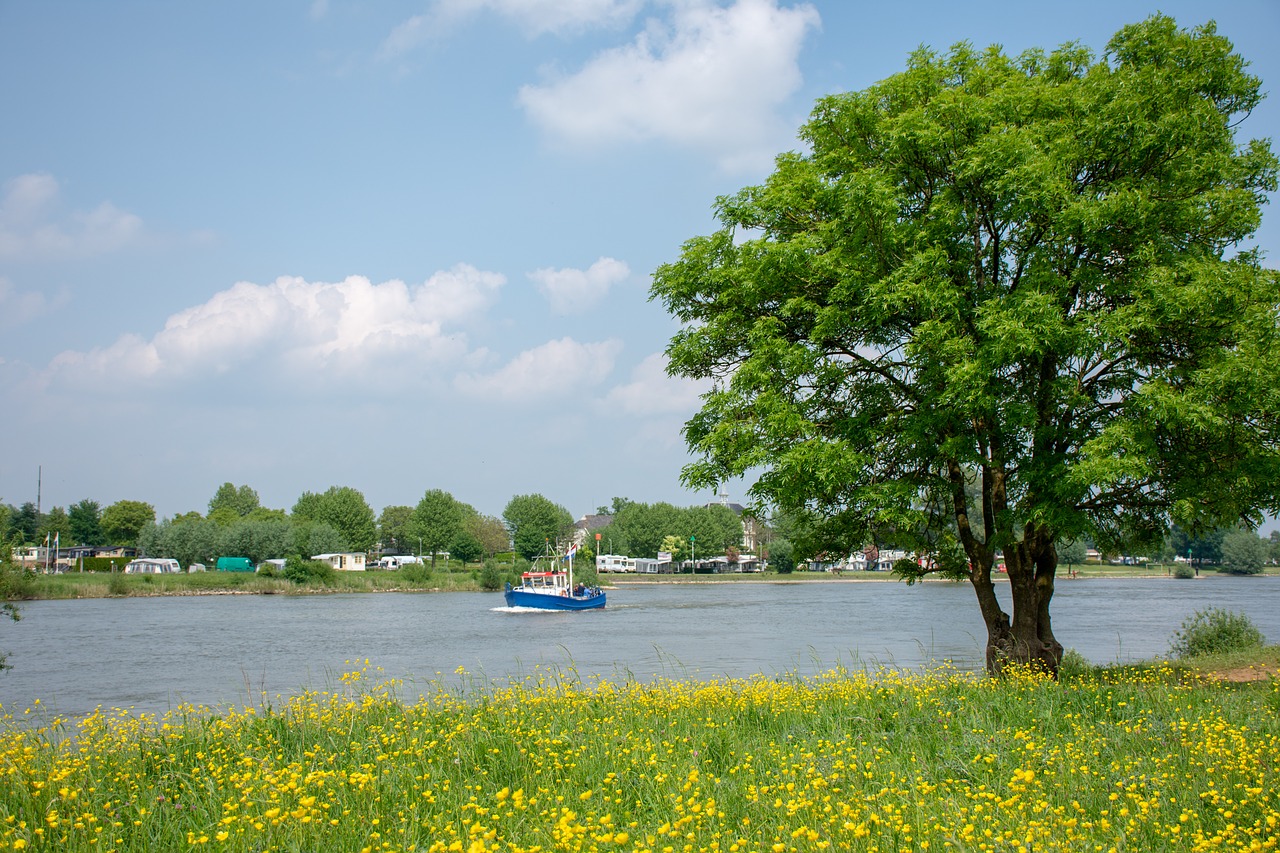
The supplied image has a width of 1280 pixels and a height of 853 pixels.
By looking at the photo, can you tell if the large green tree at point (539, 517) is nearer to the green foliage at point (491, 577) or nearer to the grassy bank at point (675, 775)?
the green foliage at point (491, 577)

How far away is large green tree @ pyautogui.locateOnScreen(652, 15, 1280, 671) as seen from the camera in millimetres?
13703

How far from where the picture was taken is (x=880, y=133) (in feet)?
53.0

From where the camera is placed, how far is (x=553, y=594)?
226 ft

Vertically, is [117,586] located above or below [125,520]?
below

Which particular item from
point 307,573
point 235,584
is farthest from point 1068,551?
point 235,584

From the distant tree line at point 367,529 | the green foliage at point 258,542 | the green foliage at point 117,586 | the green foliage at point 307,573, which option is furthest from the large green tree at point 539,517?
the green foliage at point 117,586

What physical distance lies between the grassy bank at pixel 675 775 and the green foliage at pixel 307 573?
280ft

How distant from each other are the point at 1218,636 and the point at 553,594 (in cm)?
4824

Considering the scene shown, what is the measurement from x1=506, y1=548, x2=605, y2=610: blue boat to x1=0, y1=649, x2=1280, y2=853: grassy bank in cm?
5660

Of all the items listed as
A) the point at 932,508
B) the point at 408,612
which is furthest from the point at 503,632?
the point at 932,508

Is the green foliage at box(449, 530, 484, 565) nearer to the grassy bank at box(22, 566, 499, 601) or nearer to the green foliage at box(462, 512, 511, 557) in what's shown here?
the green foliage at box(462, 512, 511, 557)

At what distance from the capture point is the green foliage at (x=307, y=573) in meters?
91.2

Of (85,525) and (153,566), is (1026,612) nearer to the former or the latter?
(153,566)

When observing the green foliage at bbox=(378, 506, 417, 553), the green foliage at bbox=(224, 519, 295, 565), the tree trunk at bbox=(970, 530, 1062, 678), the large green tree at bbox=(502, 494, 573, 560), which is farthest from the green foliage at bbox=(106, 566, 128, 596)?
the green foliage at bbox=(378, 506, 417, 553)
